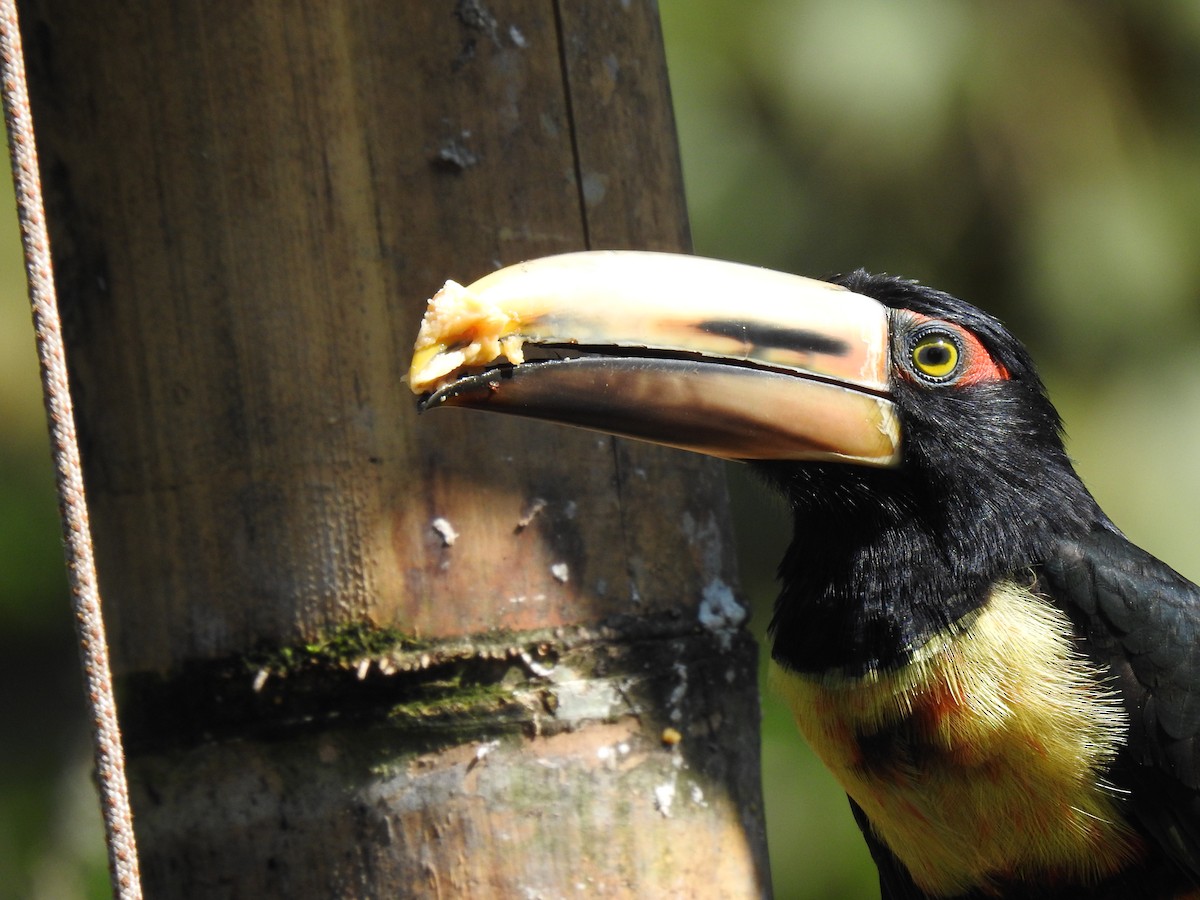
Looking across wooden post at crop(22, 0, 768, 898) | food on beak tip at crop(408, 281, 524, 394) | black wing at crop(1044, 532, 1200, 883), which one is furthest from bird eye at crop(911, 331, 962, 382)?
food on beak tip at crop(408, 281, 524, 394)

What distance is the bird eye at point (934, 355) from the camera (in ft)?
9.83

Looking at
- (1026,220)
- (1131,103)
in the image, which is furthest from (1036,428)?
(1131,103)

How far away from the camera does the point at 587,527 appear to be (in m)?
2.72

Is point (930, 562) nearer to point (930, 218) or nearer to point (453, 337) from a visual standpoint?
point (453, 337)

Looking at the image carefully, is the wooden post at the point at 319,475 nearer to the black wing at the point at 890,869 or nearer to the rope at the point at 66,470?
the rope at the point at 66,470

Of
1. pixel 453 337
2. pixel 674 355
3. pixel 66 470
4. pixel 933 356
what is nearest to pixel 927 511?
pixel 933 356

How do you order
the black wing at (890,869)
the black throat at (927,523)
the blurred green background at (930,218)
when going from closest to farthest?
1. the black throat at (927,523)
2. the black wing at (890,869)
3. the blurred green background at (930,218)

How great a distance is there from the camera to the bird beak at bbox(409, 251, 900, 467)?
2.49 metres

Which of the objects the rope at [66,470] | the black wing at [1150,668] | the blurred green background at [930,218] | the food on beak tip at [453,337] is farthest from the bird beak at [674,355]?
the blurred green background at [930,218]

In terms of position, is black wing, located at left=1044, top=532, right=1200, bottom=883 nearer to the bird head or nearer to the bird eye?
the bird head

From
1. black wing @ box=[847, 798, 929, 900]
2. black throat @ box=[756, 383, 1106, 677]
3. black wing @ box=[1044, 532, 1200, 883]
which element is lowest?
black wing @ box=[847, 798, 929, 900]

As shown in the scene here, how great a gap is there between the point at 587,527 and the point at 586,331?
382mm

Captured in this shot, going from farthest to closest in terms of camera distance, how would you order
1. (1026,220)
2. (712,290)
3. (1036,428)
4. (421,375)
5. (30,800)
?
(1026,220)
(30,800)
(1036,428)
(712,290)
(421,375)

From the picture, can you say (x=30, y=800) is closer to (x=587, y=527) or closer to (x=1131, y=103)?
(x=587, y=527)
